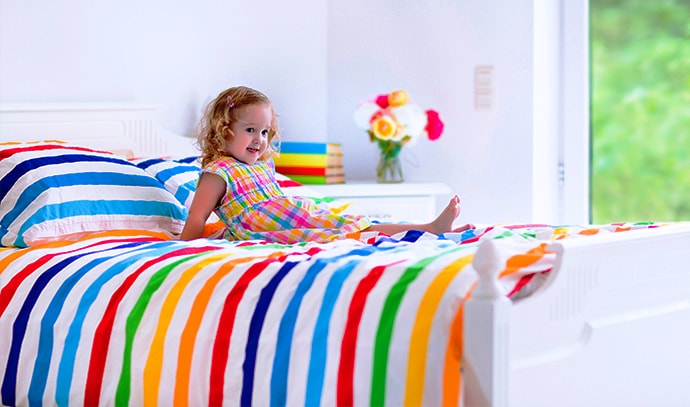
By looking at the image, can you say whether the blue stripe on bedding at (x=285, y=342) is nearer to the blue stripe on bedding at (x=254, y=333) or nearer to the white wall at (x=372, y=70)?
the blue stripe on bedding at (x=254, y=333)

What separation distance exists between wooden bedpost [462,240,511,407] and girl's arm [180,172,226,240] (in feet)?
3.60

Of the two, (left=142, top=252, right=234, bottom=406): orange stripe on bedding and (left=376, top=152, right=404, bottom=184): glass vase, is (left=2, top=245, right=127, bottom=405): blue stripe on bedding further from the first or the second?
(left=376, top=152, right=404, bottom=184): glass vase

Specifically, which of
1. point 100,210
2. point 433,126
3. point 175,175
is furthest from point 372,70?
point 100,210

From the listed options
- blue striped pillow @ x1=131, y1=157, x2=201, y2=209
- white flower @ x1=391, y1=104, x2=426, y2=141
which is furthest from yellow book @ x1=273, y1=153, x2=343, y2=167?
blue striped pillow @ x1=131, y1=157, x2=201, y2=209

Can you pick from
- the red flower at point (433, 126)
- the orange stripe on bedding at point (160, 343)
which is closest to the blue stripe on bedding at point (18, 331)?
the orange stripe on bedding at point (160, 343)

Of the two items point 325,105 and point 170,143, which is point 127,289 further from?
point 325,105

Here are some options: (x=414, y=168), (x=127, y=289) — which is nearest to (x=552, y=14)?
(x=414, y=168)

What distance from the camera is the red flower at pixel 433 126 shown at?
3.72 meters

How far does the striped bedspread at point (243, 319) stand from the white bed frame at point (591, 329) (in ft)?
0.17

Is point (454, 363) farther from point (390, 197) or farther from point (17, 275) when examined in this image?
point (390, 197)

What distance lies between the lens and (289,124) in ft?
12.7

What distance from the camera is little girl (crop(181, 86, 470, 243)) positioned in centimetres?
250

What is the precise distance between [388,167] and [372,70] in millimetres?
420

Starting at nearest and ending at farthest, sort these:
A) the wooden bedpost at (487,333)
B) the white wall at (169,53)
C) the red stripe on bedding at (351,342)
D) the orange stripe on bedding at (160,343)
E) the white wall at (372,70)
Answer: the wooden bedpost at (487,333)
the red stripe on bedding at (351,342)
the orange stripe on bedding at (160,343)
the white wall at (169,53)
the white wall at (372,70)
